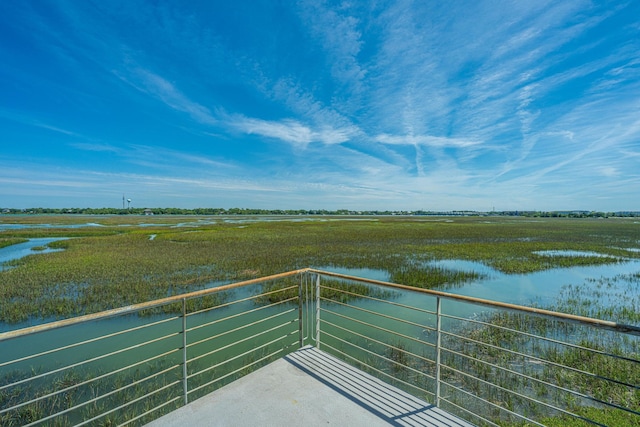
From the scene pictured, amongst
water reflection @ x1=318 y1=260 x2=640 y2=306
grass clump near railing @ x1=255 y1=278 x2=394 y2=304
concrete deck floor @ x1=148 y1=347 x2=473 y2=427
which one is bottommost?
grass clump near railing @ x1=255 y1=278 x2=394 y2=304

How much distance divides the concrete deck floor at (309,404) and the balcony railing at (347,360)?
23 centimetres

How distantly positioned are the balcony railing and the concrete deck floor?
23 centimetres

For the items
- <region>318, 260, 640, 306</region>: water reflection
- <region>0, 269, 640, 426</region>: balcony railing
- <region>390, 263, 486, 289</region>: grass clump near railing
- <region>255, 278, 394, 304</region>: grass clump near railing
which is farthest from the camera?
<region>390, 263, 486, 289</region>: grass clump near railing

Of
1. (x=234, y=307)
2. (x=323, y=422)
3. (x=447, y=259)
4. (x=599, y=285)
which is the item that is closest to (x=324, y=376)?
(x=323, y=422)

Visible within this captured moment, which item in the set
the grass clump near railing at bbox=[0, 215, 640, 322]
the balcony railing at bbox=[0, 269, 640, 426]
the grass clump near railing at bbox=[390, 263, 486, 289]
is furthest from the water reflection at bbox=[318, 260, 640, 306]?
the balcony railing at bbox=[0, 269, 640, 426]

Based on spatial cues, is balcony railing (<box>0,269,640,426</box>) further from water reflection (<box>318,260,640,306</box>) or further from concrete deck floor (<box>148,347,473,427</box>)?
water reflection (<box>318,260,640,306</box>)

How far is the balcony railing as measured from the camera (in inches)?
141

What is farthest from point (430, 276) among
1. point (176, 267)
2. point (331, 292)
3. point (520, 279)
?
point (176, 267)

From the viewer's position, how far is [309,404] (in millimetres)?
3221

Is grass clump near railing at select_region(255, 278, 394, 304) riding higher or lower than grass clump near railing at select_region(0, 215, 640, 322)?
lower

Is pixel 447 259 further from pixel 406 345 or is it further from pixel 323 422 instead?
pixel 323 422

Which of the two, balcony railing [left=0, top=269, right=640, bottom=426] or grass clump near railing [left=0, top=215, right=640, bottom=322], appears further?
grass clump near railing [left=0, top=215, right=640, bottom=322]

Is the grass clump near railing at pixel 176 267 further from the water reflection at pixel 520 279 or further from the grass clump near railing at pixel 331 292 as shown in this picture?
the grass clump near railing at pixel 331 292

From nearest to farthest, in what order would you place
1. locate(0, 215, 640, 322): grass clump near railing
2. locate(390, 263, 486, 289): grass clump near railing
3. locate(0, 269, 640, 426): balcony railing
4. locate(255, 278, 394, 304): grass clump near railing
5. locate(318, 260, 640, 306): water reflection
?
locate(0, 269, 640, 426): balcony railing
locate(0, 215, 640, 322): grass clump near railing
locate(255, 278, 394, 304): grass clump near railing
locate(318, 260, 640, 306): water reflection
locate(390, 263, 486, 289): grass clump near railing
